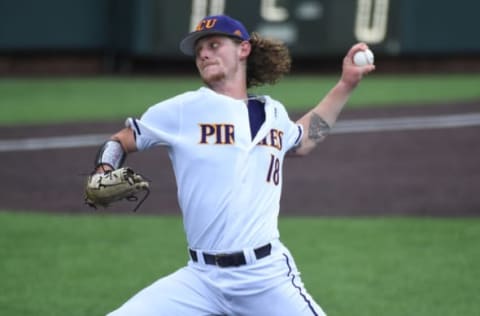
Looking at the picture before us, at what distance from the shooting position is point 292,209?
10.9m

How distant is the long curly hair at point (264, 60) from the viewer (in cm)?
567

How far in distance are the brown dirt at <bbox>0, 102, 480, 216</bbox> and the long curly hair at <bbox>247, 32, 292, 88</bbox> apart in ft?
13.8

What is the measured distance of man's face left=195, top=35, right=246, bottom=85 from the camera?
5406 millimetres

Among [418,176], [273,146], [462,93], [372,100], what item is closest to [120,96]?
[372,100]

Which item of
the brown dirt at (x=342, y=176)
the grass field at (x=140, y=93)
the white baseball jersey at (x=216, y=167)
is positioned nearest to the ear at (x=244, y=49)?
the white baseball jersey at (x=216, y=167)

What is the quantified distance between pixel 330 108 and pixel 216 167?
2.75ft

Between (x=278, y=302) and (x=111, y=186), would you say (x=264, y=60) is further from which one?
(x=278, y=302)

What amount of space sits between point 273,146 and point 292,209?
5.57 meters

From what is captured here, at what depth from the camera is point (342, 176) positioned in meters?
12.2

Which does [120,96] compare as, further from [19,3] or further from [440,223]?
[440,223]

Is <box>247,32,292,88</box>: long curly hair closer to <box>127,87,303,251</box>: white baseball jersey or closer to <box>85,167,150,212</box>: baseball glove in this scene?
<box>127,87,303,251</box>: white baseball jersey

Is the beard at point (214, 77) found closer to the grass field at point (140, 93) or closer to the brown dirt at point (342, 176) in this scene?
the brown dirt at point (342, 176)

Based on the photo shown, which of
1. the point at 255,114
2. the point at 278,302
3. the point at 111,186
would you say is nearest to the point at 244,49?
the point at 255,114

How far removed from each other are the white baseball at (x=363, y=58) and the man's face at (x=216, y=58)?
0.61 metres
